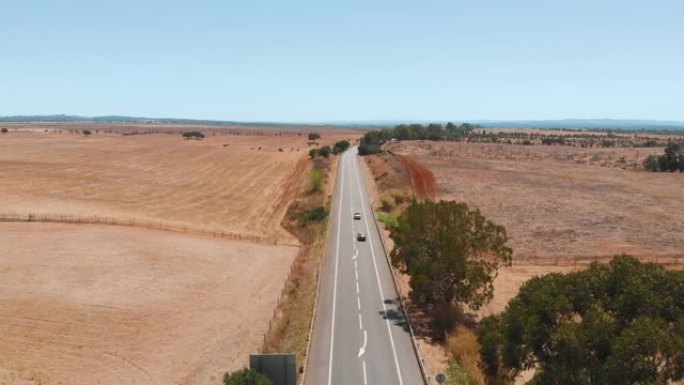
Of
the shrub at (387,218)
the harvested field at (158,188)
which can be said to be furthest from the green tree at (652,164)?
the shrub at (387,218)

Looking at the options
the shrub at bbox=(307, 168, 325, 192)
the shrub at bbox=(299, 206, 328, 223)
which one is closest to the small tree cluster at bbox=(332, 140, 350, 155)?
the shrub at bbox=(307, 168, 325, 192)

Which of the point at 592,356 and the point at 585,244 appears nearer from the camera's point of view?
the point at 592,356

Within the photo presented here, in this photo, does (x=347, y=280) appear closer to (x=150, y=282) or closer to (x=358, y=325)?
(x=358, y=325)

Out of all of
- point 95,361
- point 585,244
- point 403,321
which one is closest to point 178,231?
point 95,361

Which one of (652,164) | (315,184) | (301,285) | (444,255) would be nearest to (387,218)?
(301,285)

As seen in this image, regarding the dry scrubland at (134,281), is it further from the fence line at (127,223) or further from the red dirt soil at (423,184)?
the red dirt soil at (423,184)
